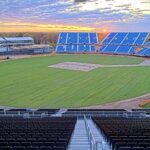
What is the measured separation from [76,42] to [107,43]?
9.01 m

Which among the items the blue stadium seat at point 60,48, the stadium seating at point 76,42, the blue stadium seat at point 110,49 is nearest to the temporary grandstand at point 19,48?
the blue stadium seat at point 60,48

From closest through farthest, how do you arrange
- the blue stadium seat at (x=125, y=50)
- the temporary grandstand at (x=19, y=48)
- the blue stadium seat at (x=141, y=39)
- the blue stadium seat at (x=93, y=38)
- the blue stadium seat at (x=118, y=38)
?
the blue stadium seat at (x=125, y=50) → the temporary grandstand at (x=19, y=48) → the blue stadium seat at (x=141, y=39) → the blue stadium seat at (x=118, y=38) → the blue stadium seat at (x=93, y=38)

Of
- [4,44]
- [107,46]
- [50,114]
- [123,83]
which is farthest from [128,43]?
[50,114]

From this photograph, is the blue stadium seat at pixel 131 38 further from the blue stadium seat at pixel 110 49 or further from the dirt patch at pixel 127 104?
the dirt patch at pixel 127 104

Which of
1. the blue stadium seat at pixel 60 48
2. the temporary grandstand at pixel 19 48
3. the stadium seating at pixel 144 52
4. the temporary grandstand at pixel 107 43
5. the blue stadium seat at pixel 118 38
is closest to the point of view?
the stadium seating at pixel 144 52

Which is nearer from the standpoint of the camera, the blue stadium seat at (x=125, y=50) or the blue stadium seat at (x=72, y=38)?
the blue stadium seat at (x=125, y=50)

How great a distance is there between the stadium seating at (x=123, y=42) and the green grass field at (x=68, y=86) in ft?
119

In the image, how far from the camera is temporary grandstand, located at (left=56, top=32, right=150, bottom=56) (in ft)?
306

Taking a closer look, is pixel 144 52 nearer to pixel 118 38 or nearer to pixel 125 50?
pixel 125 50

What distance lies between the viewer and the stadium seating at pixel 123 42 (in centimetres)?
9325

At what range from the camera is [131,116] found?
23.2m

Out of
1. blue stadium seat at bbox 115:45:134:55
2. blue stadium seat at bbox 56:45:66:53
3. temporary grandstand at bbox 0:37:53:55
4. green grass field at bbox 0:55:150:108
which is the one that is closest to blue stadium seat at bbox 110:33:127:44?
blue stadium seat at bbox 115:45:134:55

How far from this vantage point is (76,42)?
104m

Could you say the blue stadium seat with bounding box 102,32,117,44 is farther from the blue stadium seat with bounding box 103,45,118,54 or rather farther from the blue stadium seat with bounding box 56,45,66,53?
the blue stadium seat with bounding box 56,45,66,53
